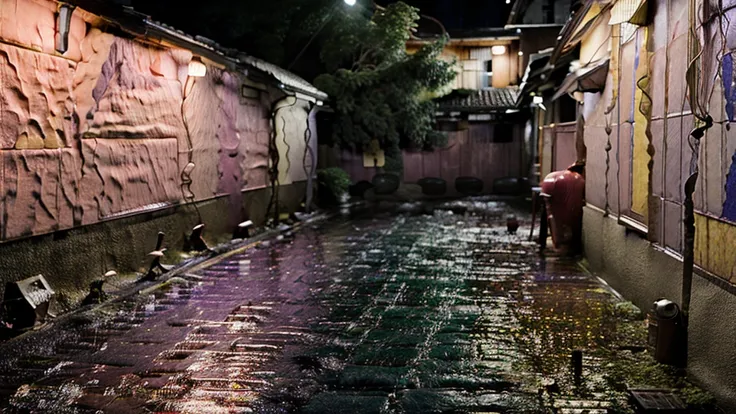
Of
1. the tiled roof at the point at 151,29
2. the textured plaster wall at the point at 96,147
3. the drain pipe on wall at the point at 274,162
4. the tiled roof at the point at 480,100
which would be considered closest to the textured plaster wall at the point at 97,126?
the textured plaster wall at the point at 96,147

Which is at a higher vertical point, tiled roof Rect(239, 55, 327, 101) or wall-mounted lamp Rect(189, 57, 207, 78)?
tiled roof Rect(239, 55, 327, 101)

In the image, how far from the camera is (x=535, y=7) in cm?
3566

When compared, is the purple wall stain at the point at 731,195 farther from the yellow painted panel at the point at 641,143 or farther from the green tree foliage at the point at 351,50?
the green tree foliage at the point at 351,50

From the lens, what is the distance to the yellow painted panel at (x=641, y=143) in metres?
9.70

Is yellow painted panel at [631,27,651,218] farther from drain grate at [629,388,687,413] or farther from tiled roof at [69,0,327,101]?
tiled roof at [69,0,327,101]

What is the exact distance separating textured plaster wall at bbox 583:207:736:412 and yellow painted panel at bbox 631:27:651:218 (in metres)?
0.59

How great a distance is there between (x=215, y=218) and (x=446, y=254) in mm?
6203

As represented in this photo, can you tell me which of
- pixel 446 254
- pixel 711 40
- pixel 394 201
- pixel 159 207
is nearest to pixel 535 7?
pixel 394 201

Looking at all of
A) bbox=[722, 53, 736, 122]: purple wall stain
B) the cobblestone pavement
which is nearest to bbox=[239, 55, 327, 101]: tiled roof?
the cobblestone pavement

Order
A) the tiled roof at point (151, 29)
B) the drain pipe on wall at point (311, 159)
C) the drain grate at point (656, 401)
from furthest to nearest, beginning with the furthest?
the drain pipe on wall at point (311, 159), the tiled roof at point (151, 29), the drain grate at point (656, 401)

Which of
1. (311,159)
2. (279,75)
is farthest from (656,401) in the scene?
(311,159)

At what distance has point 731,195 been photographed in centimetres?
634

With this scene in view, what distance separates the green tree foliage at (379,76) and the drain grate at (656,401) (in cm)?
2662

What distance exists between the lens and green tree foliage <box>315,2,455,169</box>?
1261 inches
